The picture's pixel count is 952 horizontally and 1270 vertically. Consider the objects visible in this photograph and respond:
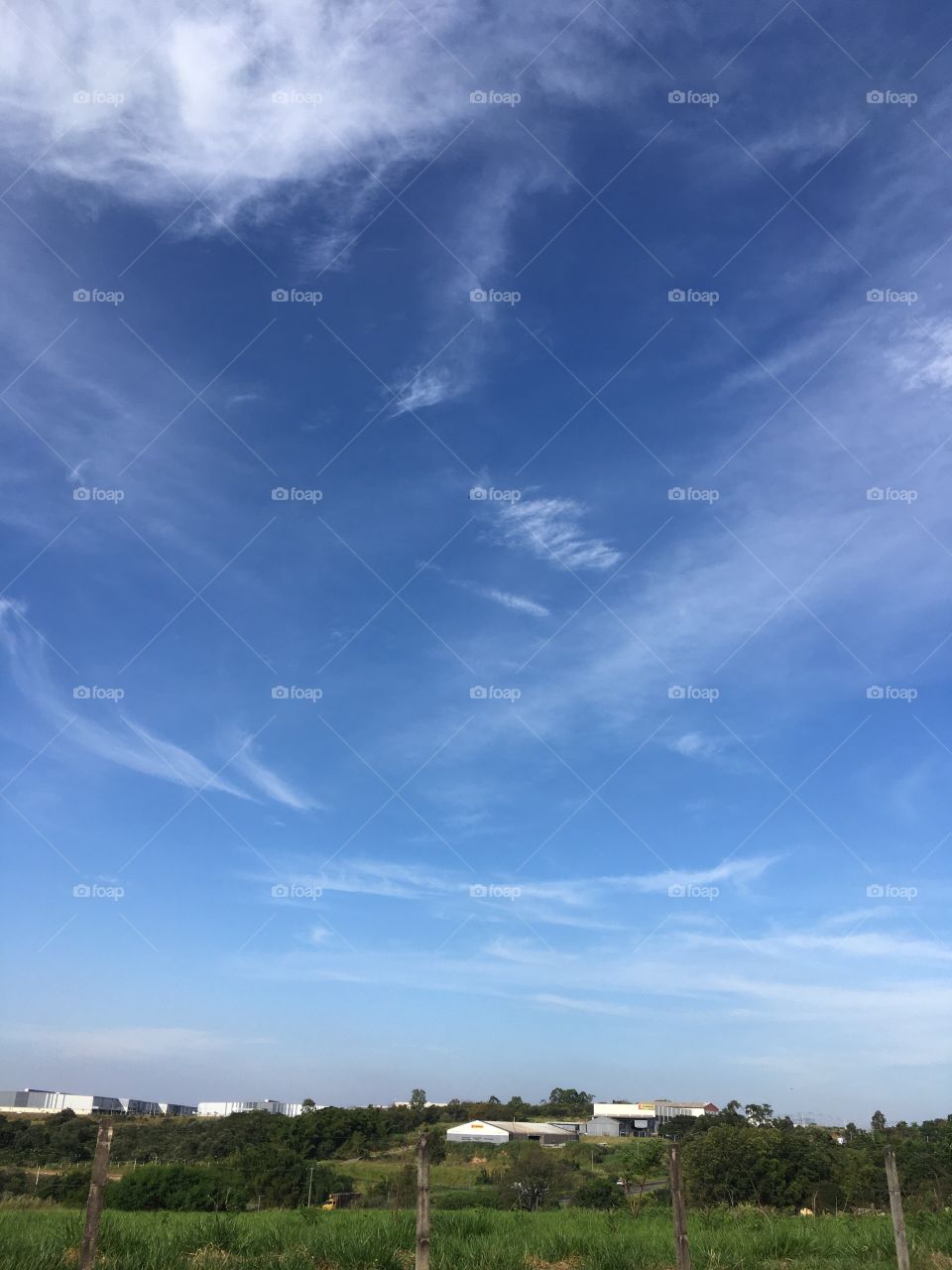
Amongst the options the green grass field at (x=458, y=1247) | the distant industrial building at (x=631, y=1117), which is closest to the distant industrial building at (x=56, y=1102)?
the distant industrial building at (x=631, y=1117)

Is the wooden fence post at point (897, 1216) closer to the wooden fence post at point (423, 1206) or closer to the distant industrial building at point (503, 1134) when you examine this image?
the wooden fence post at point (423, 1206)

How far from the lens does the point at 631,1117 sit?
13112 centimetres

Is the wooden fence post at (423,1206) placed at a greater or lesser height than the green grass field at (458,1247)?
greater

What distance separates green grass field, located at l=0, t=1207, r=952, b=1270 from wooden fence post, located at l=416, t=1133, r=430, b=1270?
2574 millimetres

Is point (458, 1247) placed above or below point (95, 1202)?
below

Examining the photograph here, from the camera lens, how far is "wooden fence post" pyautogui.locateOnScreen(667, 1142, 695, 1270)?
1020 centimetres

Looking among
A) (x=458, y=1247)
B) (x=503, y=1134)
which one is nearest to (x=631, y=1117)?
(x=503, y=1134)

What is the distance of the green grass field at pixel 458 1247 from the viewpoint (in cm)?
1162

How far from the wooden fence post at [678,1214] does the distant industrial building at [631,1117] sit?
109 metres

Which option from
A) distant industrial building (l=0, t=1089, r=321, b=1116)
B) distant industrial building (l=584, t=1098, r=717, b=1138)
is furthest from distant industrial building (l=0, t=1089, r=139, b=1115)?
distant industrial building (l=584, t=1098, r=717, b=1138)

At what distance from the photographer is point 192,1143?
56.4 m

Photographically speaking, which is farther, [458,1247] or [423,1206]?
[458,1247]

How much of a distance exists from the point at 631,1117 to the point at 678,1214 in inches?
5393

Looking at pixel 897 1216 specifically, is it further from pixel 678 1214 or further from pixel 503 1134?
pixel 503 1134
